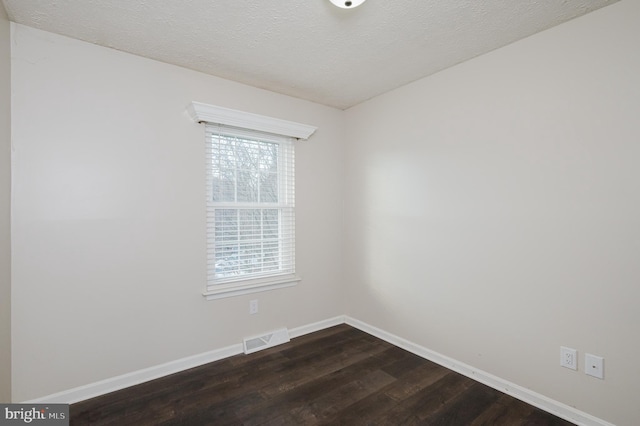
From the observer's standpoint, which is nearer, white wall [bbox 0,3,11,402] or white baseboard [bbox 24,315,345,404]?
white wall [bbox 0,3,11,402]

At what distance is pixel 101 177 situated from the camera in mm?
2172

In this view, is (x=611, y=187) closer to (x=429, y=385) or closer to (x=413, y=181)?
(x=413, y=181)

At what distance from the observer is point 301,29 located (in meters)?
1.97

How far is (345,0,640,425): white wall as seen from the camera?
171cm

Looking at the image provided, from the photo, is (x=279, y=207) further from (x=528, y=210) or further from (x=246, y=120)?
(x=528, y=210)

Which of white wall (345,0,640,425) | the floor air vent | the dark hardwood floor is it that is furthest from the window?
white wall (345,0,640,425)

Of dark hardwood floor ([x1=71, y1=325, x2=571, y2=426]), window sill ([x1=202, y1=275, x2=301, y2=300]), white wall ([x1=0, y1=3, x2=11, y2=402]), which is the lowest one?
dark hardwood floor ([x1=71, y1=325, x2=571, y2=426])

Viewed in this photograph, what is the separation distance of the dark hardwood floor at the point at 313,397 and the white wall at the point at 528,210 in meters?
0.28

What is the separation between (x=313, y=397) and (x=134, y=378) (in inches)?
54.1

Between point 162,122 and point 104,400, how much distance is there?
2076 mm

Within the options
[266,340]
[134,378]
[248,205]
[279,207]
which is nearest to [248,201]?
[248,205]

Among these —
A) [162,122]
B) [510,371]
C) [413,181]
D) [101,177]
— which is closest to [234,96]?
[162,122]

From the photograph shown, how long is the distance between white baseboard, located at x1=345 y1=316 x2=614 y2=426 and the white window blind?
1.33 m

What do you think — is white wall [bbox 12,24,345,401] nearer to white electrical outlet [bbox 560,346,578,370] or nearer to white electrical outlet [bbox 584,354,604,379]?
white electrical outlet [bbox 560,346,578,370]
